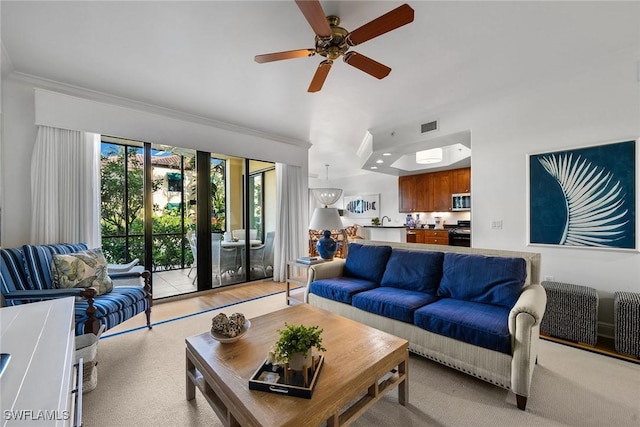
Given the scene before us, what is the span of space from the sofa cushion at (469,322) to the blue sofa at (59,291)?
2.54m

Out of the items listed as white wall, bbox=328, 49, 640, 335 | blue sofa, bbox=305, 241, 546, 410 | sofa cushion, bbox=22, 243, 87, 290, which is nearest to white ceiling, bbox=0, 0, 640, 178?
white wall, bbox=328, 49, 640, 335

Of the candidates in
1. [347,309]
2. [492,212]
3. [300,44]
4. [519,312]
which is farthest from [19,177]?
[492,212]

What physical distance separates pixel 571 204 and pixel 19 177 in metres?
5.89

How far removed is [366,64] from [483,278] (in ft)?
6.79

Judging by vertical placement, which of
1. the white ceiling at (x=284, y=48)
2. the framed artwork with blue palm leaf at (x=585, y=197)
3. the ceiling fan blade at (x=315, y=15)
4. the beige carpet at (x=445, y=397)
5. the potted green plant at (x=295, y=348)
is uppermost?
the white ceiling at (x=284, y=48)

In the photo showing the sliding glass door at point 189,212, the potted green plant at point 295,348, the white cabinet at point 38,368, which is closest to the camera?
the white cabinet at point 38,368

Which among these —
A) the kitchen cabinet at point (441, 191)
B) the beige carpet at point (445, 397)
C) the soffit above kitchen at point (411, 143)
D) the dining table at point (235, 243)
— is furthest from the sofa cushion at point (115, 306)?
the kitchen cabinet at point (441, 191)

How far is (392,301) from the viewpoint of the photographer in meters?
2.44

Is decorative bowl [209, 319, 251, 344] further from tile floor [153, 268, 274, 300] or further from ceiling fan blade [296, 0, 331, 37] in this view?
tile floor [153, 268, 274, 300]

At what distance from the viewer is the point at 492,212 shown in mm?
3572

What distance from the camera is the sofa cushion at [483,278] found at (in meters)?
2.21

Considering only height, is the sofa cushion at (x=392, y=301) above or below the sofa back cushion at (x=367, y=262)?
below

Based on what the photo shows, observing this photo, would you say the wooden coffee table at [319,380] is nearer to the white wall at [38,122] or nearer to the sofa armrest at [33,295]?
the sofa armrest at [33,295]

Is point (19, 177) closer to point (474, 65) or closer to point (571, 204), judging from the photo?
point (474, 65)
